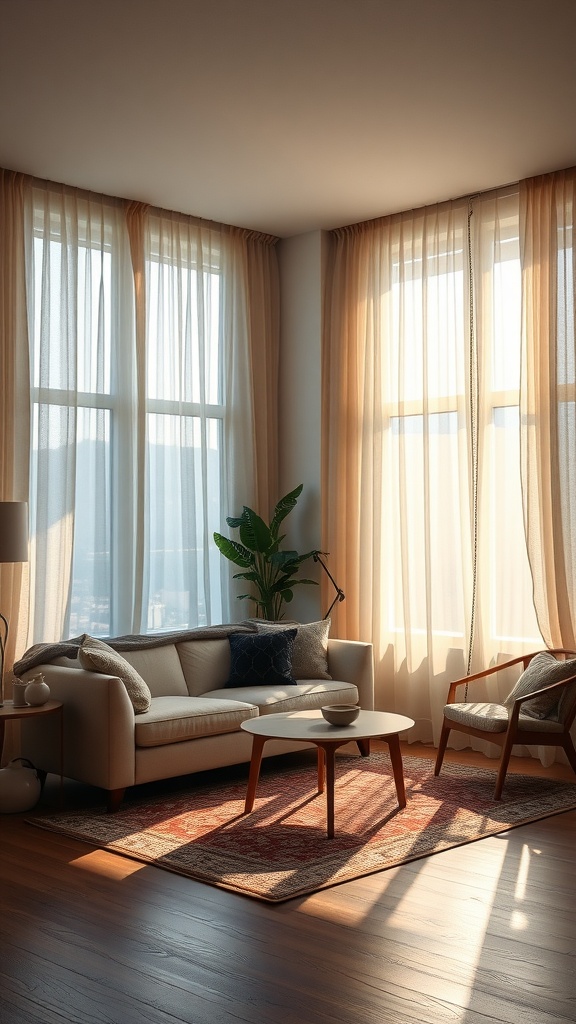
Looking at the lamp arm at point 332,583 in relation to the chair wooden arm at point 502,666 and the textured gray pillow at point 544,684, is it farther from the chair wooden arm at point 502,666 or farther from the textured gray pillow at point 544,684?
the textured gray pillow at point 544,684

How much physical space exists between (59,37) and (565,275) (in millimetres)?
3168

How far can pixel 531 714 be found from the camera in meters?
5.26

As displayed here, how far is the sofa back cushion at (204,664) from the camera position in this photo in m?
6.03

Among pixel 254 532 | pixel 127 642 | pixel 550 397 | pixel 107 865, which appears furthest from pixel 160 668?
pixel 550 397

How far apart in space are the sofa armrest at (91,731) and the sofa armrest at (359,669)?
179 centimetres

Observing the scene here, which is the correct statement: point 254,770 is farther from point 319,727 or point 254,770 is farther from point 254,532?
point 254,532

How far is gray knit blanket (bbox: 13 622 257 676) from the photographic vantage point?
212 inches

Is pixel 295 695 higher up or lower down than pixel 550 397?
lower down

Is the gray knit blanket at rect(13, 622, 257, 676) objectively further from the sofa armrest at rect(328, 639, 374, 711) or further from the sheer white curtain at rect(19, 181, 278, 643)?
the sofa armrest at rect(328, 639, 374, 711)

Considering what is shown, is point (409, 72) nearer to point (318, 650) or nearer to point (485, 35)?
point (485, 35)

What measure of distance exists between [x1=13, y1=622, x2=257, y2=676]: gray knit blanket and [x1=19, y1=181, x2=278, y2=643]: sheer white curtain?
1.30ft

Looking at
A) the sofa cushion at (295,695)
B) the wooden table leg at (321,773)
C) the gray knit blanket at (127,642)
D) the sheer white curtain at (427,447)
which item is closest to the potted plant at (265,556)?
the sheer white curtain at (427,447)

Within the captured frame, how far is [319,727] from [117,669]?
3.54 feet

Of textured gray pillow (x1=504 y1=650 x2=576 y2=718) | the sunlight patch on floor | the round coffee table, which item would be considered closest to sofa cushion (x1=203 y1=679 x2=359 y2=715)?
the round coffee table
